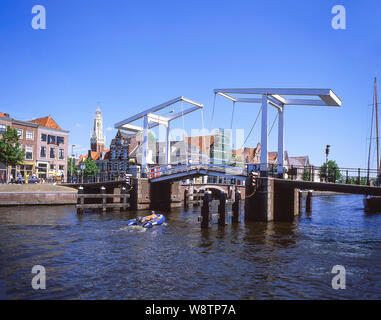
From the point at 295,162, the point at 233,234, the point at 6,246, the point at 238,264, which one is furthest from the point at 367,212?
the point at 295,162

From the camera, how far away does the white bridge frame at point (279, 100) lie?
17.1 m

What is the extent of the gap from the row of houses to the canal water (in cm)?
2968

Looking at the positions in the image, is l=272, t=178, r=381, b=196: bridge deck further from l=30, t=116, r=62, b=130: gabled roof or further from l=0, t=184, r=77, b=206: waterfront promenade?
l=30, t=116, r=62, b=130: gabled roof

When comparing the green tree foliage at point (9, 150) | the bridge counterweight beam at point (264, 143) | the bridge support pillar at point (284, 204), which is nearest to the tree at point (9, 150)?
the green tree foliage at point (9, 150)

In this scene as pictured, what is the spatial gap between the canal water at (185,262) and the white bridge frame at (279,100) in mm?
4747

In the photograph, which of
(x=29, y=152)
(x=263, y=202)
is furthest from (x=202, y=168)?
(x=29, y=152)

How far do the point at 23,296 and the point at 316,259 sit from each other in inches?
321

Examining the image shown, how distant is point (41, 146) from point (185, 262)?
4075cm

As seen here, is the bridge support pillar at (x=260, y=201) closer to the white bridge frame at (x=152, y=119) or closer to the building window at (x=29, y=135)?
the white bridge frame at (x=152, y=119)

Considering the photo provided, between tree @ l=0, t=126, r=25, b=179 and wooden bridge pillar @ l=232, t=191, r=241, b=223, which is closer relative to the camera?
wooden bridge pillar @ l=232, t=191, r=241, b=223

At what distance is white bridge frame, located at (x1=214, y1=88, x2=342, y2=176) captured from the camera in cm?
1712

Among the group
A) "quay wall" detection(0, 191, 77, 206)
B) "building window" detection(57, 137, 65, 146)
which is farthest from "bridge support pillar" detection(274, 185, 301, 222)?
"building window" detection(57, 137, 65, 146)
